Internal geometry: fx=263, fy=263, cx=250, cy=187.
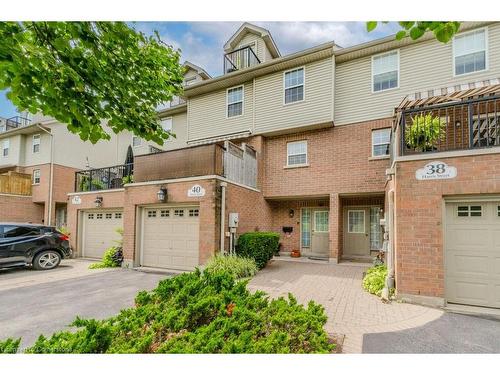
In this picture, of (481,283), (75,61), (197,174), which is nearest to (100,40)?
(75,61)

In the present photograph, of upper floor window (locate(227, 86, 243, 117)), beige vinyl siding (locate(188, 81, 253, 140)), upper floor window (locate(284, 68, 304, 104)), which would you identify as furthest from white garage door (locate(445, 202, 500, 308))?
upper floor window (locate(227, 86, 243, 117))

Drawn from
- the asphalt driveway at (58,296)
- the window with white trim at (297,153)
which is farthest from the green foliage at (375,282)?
the window with white trim at (297,153)

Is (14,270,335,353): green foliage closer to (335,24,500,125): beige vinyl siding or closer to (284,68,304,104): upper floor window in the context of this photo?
(335,24,500,125): beige vinyl siding

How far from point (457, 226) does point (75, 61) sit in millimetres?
6792

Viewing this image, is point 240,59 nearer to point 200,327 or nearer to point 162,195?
point 162,195

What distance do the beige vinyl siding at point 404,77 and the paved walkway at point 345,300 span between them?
225 inches

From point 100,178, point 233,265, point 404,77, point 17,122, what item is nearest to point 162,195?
point 233,265

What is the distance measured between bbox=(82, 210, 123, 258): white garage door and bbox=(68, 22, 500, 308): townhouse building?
0.23 ft

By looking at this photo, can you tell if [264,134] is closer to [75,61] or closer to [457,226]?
[457,226]

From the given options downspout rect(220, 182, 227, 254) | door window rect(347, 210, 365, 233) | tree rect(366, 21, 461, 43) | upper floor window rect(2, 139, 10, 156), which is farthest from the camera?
upper floor window rect(2, 139, 10, 156)

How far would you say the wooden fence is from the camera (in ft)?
52.0

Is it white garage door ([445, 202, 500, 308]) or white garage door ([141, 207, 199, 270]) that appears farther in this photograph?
white garage door ([141, 207, 199, 270])
